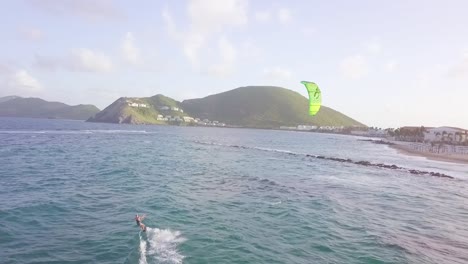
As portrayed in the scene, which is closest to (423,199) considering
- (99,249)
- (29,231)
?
(99,249)

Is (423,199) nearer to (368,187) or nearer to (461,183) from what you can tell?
(368,187)

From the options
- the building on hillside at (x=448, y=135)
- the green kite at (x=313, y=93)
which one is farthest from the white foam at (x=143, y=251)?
the building on hillside at (x=448, y=135)

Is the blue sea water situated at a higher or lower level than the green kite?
lower

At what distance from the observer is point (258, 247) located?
61.9 ft

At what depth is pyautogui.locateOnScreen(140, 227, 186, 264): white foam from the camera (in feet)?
53.8

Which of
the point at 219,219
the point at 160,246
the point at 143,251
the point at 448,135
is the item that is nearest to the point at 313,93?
the point at 219,219

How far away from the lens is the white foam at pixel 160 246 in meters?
16.4

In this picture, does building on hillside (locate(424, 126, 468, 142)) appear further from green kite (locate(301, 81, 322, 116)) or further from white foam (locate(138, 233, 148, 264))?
white foam (locate(138, 233, 148, 264))

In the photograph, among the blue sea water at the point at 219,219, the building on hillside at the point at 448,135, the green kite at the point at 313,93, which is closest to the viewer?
the blue sea water at the point at 219,219

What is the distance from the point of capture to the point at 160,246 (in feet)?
59.1

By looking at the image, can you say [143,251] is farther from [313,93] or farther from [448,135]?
[448,135]

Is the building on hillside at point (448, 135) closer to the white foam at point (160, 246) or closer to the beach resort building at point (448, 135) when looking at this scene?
the beach resort building at point (448, 135)

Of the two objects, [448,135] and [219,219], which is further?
[448,135]

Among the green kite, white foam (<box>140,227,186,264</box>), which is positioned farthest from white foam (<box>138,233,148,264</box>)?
the green kite
